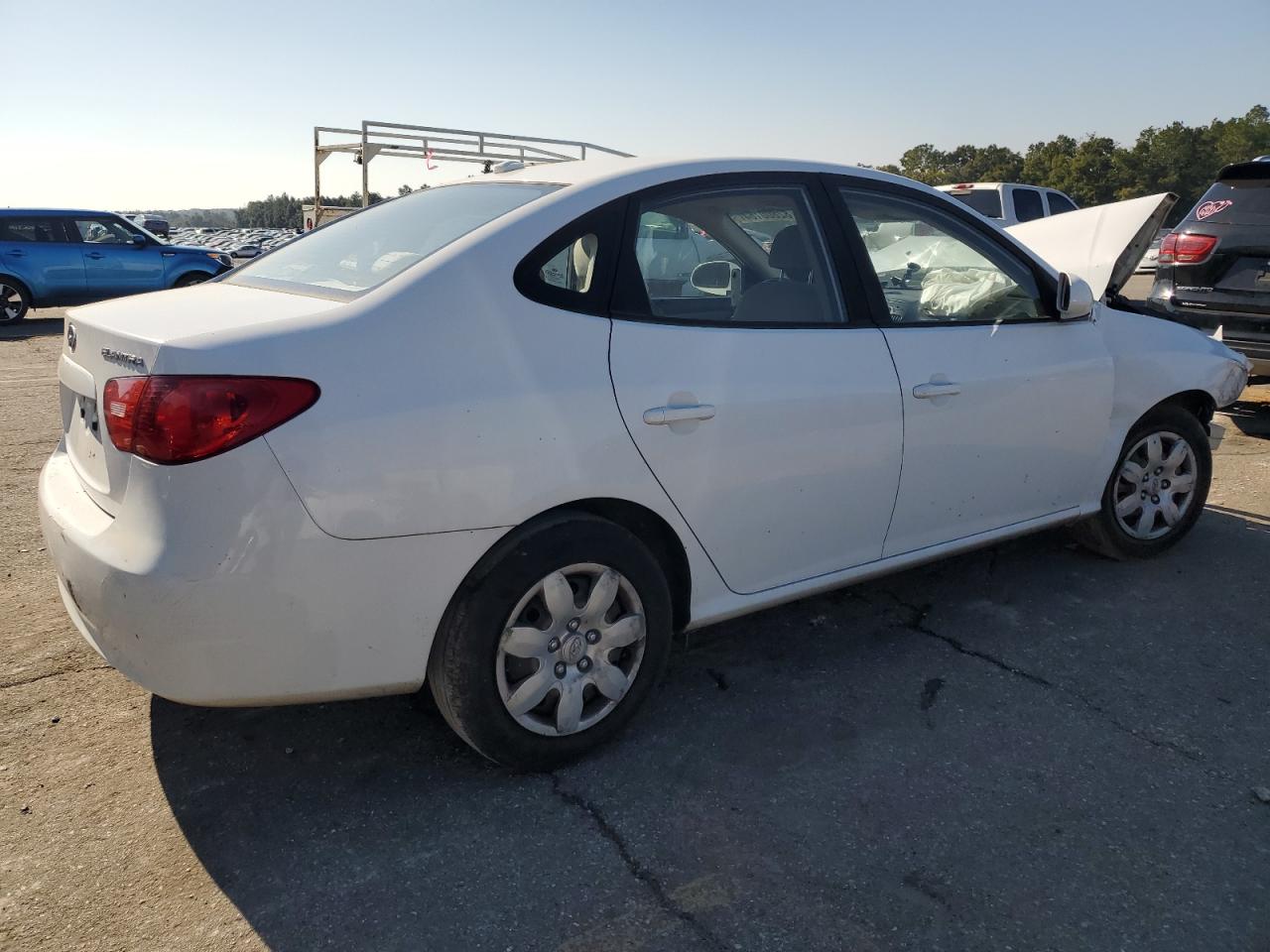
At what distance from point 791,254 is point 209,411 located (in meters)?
1.90

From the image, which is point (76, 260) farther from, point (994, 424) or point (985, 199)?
point (994, 424)

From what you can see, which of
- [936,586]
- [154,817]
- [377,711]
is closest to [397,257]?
[377,711]

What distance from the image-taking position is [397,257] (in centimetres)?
274

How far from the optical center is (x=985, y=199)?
1392 centimetres

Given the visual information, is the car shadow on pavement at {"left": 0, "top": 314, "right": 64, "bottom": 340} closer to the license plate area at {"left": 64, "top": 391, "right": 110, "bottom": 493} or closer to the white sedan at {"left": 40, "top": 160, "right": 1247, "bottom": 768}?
the license plate area at {"left": 64, "top": 391, "right": 110, "bottom": 493}

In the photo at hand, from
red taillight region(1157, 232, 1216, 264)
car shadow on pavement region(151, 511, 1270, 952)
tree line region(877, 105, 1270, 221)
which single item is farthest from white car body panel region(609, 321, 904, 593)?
tree line region(877, 105, 1270, 221)

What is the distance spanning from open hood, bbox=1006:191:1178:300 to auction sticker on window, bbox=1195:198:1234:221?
286 centimetres

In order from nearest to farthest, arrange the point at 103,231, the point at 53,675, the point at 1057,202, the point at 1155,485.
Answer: the point at 53,675
the point at 1155,485
the point at 103,231
the point at 1057,202

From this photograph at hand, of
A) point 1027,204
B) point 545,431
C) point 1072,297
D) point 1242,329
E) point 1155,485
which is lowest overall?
point 1155,485

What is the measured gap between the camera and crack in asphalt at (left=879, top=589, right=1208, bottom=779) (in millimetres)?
2955

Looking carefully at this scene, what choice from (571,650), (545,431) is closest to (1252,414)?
(571,650)

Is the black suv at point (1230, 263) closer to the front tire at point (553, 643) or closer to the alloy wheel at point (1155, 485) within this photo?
the alloy wheel at point (1155, 485)

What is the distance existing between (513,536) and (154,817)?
1.18 meters

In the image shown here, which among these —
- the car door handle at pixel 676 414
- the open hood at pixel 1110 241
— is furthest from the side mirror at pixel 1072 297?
the car door handle at pixel 676 414
